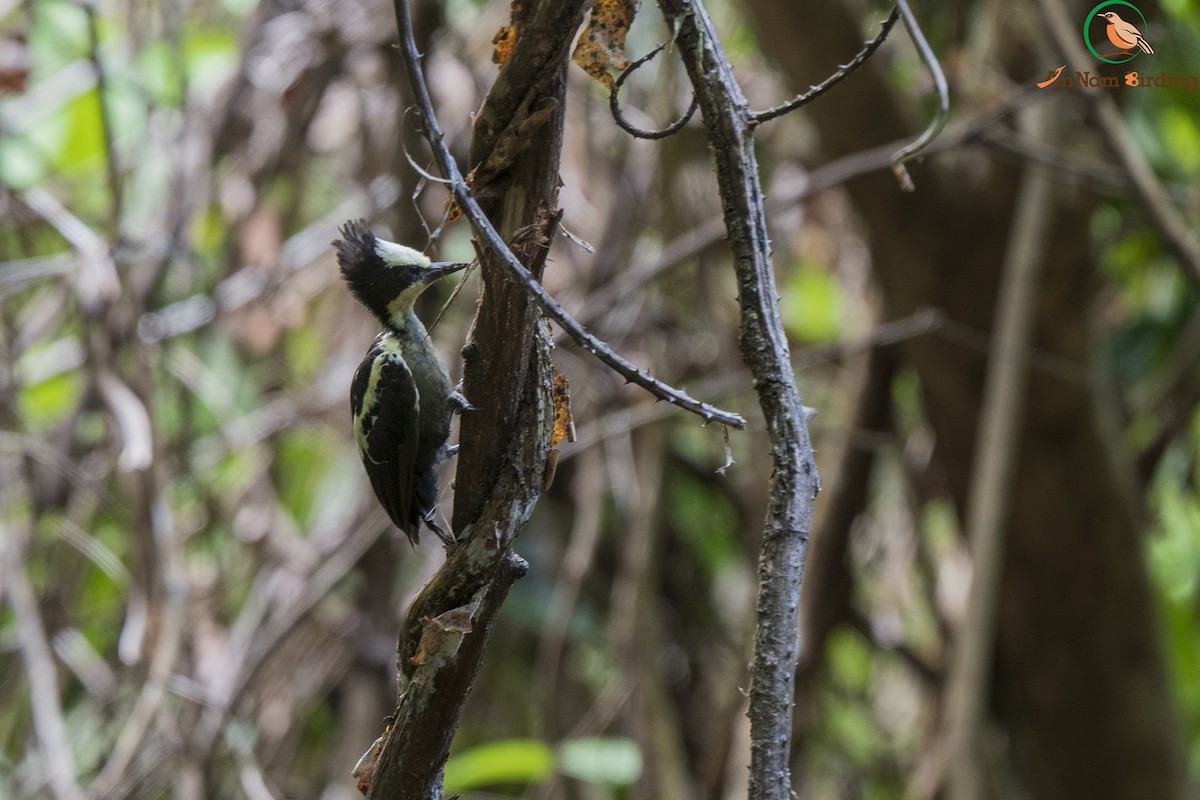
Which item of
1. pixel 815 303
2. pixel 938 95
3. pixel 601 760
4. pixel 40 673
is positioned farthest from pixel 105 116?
pixel 815 303

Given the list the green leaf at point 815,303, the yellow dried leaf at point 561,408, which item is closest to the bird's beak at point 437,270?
the yellow dried leaf at point 561,408

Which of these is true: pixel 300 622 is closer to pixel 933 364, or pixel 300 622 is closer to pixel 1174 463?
pixel 933 364

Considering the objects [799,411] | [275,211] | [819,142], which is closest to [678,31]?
[799,411]

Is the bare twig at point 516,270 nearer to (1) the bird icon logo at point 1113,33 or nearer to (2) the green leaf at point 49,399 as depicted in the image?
(1) the bird icon logo at point 1113,33

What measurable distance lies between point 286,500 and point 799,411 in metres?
3.42

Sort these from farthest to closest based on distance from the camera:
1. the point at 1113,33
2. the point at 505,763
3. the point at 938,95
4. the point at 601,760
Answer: the point at 601,760, the point at 505,763, the point at 1113,33, the point at 938,95

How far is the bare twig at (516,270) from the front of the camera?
869mm

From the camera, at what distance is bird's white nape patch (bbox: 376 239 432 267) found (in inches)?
65.7

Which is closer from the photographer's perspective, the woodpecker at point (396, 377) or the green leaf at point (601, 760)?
the woodpecker at point (396, 377)

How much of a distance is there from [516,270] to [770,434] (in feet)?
0.79

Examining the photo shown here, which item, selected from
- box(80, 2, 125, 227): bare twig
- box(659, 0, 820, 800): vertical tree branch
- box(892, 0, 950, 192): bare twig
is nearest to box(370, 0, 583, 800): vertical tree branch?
box(659, 0, 820, 800): vertical tree branch

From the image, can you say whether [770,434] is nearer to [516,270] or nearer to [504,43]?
[516,270]

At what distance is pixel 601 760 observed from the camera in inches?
126

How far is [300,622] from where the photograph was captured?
10.8 feet
